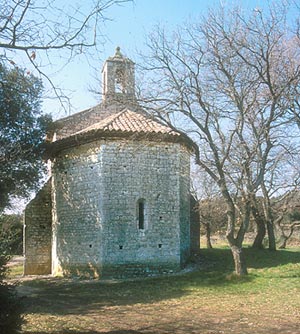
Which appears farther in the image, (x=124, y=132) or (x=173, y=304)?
(x=124, y=132)

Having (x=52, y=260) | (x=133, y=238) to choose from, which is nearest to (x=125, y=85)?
(x=133, y=238)

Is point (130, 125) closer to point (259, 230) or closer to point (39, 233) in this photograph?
point (39, 233)

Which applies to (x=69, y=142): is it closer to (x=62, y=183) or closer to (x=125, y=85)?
(x=62, y=183)

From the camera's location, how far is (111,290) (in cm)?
1341

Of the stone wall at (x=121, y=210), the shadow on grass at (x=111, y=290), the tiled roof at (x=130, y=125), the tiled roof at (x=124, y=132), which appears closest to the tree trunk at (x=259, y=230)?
the shadow on grass at (x=111, y=290)

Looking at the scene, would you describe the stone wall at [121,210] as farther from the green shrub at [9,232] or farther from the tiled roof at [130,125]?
the green shrub at [9,232]

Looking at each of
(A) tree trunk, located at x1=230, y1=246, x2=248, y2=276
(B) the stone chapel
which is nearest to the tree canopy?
(B) the stone chapel

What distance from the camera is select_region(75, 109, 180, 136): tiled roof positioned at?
16459 mm

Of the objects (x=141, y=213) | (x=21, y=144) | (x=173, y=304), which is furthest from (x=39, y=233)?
(x=173, y=304)

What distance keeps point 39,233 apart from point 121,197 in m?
5.50

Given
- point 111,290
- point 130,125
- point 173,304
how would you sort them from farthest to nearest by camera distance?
point 130,125
point 111,290
point 173,304

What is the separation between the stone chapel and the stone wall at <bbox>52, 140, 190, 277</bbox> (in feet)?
0.12

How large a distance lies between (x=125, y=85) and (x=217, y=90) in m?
5.25

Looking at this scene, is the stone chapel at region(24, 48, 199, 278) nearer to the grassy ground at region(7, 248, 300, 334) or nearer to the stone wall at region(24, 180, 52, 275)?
the stone wall at region(24, 180, 52, 275)
